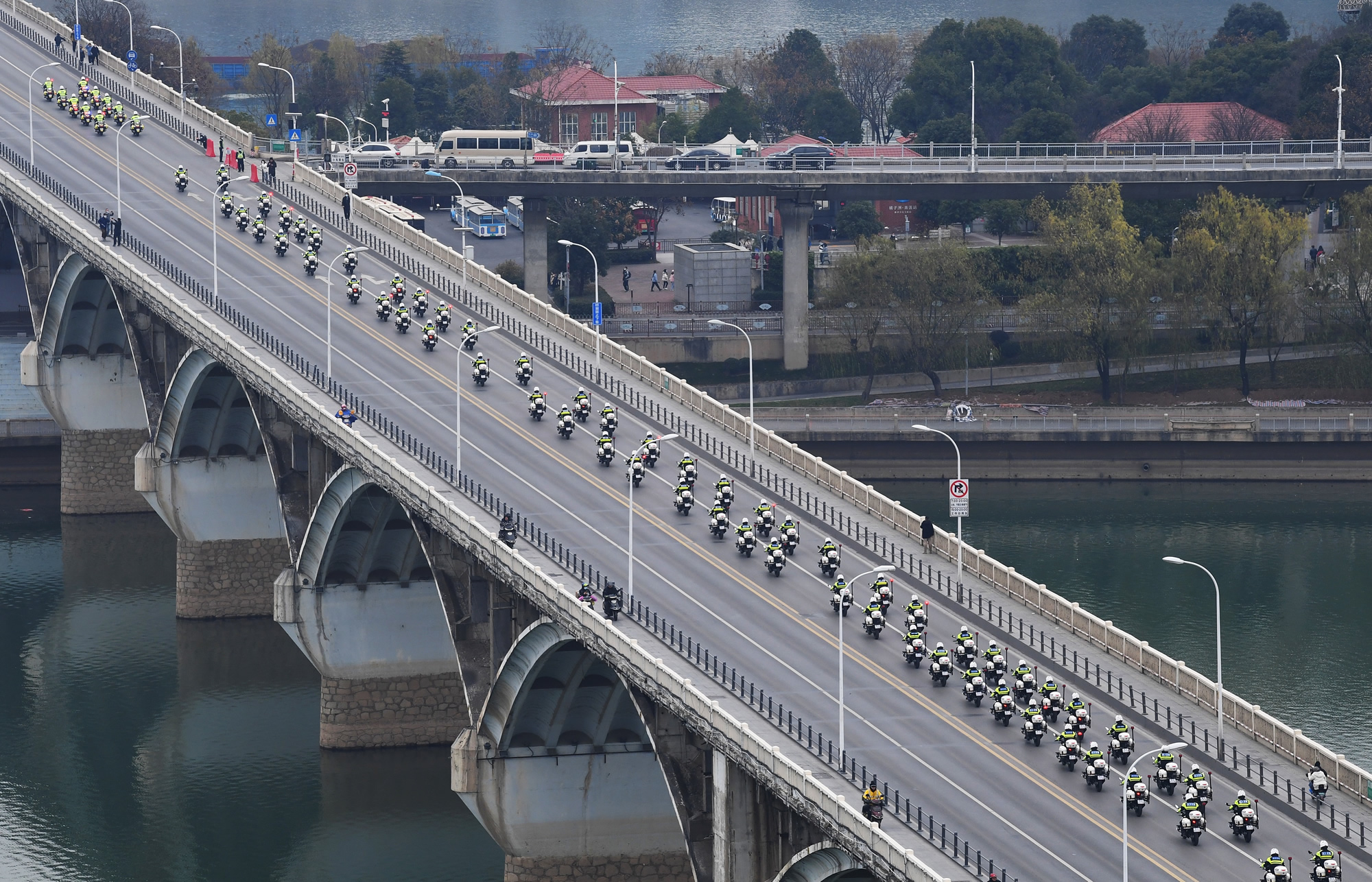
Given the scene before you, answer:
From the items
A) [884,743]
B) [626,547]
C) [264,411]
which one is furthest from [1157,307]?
[884,743]

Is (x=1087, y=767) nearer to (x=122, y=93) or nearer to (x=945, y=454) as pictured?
(x=945, y=454)

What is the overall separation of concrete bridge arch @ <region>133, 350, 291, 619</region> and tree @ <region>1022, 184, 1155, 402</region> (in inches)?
2590

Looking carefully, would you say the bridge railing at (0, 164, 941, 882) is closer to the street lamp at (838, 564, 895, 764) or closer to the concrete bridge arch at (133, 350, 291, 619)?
the street lamp at (838, 564, 895, 764)

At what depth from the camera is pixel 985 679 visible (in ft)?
274

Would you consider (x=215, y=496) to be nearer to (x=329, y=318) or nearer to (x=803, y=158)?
(x=329, y=318)

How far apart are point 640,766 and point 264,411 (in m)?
37.0

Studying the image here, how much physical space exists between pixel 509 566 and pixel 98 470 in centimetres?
7312

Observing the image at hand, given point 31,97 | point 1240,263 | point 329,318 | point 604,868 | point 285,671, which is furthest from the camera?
point 1240,263

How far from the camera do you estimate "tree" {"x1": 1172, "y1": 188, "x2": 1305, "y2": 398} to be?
177 metres

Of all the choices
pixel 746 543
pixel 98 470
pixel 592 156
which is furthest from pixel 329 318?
pixel 592 156

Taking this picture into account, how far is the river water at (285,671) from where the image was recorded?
106312 millimetres

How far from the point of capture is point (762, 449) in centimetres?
11231

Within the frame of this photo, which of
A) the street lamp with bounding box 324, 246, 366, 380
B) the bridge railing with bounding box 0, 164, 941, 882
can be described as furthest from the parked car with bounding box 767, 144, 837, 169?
the bridge railing with bounding box 0, 164, 941, 882

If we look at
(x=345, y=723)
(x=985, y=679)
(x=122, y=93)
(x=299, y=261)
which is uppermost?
(x=122, y=93)
